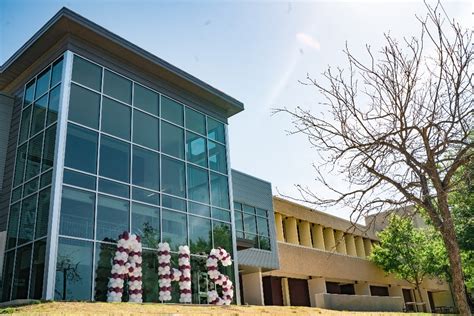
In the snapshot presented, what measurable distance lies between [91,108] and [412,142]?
10.3m

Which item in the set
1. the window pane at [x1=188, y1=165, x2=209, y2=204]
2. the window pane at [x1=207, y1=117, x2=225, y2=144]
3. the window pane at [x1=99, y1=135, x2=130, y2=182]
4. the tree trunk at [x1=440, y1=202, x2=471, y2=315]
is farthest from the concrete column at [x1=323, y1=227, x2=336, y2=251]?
the tree trunk at [x1=440, y1=202, x2=471, y2=315]

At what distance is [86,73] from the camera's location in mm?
15336

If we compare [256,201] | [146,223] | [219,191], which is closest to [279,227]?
[256,201]

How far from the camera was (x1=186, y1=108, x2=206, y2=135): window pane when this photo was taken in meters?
19.0

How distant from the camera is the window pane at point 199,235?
17016 mm

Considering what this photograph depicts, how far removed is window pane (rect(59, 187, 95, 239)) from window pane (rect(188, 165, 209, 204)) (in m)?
4.60

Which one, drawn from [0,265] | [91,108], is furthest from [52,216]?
[91,108]

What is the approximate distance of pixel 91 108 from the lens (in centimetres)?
1514

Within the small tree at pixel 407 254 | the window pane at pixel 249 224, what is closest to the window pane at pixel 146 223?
the window pane at pixel 249 224

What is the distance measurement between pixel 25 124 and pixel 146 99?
4309 millimetres

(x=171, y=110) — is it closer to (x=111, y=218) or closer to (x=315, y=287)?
(x=111, y=218)

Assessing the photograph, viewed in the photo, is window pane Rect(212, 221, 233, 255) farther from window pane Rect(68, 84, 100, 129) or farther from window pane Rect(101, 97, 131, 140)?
window pane Rect(68, 84, 100, 129)

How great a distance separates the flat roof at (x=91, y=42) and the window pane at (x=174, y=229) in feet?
17.9

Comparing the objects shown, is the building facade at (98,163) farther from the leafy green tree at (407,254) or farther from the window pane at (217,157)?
the leafy green tree at (407,254)
